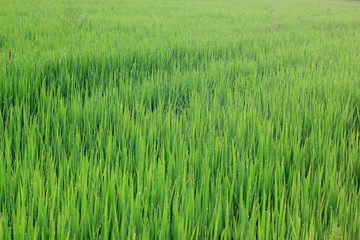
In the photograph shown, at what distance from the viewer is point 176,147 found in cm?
125

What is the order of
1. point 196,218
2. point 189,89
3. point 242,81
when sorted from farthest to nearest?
point 242,81 → point 189,89 → point 196,218

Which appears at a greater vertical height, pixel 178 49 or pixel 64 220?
pixel 178 49

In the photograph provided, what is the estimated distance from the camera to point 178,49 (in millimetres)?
3492

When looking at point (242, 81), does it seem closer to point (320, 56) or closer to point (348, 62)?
point (348, 62)

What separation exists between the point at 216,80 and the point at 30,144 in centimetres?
149

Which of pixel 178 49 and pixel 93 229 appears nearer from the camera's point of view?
pixel 93 229

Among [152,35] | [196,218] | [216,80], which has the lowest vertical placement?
[196,218]

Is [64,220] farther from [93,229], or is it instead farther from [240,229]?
[240,229]

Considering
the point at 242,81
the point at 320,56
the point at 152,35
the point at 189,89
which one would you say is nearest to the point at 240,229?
the point at 189,89

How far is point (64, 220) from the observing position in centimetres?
78

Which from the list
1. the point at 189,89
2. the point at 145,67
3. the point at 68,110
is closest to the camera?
the point at 68,110

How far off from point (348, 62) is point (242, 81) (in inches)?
54.0

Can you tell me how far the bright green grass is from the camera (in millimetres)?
857

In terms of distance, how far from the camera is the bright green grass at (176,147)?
86 cm
